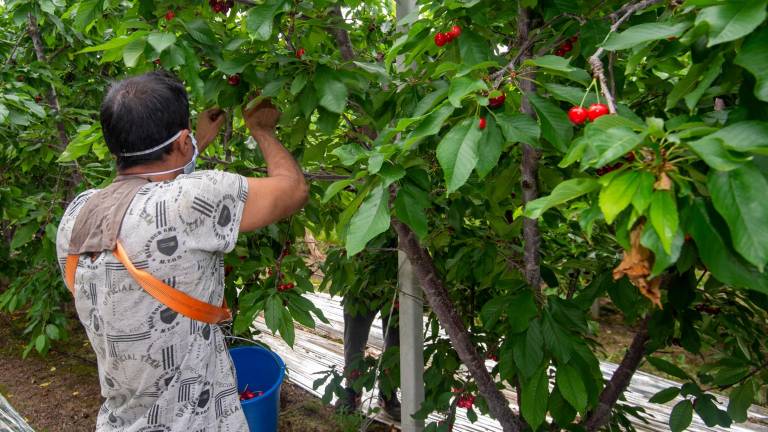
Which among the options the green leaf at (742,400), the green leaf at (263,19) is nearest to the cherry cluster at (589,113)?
the green leaf at (263,19)

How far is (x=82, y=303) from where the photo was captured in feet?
4.44

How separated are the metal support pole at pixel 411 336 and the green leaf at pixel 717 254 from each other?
134 centimetres

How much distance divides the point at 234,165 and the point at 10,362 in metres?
3.85

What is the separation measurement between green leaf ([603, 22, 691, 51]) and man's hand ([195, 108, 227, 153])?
48.9 inches

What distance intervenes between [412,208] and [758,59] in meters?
0.62

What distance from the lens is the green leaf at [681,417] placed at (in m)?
1.66

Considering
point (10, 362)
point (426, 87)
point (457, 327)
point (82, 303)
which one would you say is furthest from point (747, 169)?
point (10, 362)

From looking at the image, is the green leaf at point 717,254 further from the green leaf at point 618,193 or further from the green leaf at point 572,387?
Result: the green leaf at point 572,387

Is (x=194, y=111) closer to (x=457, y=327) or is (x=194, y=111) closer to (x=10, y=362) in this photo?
(x=457, y=327)

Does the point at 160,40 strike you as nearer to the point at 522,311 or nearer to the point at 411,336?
the point at 522,311

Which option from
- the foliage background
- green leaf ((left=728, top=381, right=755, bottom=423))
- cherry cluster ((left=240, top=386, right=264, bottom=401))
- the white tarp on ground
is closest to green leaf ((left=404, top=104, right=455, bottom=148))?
the foliage background

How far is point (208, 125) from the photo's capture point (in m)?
1.72

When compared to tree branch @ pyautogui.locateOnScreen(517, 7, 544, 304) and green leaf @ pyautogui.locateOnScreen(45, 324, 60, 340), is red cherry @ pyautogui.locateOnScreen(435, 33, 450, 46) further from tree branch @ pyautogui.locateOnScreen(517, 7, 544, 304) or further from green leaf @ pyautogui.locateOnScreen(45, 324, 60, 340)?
green leaf @ pyautogui.locateOnScreen(45, 324, 60, 340)

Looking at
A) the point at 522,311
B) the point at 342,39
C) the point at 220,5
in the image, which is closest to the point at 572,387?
the point at 522,311
